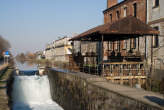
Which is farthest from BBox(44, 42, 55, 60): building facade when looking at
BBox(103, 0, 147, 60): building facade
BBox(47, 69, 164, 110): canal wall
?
BBox(47, 69, 164, 110): canal wall

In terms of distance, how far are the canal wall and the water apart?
173 centimetres

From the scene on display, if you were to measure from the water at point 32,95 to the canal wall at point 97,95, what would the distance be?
173 cm

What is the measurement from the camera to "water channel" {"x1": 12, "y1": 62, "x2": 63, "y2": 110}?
1898cm

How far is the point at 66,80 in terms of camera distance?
605 inches

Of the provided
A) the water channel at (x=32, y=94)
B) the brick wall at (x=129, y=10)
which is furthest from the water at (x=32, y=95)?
the brick wall at (x=129, y=10)

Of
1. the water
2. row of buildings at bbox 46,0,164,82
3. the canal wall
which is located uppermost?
row of buildings at bbox 46,0,164,82

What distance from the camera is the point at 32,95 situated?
21.7 metres

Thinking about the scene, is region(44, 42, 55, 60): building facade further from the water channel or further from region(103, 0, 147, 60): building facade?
the water channel

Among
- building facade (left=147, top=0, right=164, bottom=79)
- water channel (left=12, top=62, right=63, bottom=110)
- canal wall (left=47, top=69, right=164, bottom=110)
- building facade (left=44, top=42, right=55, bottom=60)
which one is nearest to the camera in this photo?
canal wall (left=47, top=69, right=164, bottom=110)

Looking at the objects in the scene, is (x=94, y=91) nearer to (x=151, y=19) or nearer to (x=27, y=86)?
(x=151, y=19)

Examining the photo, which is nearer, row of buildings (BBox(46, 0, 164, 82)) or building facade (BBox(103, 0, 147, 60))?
row of buildings (BBox(46, 0, 164, 82))

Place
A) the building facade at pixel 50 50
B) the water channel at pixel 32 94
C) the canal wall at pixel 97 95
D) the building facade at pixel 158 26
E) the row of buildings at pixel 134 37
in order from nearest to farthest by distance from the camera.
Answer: the canal wall at pixel 97 95 < the row of buildings at pixel 134 37 < the building facade at pixel 158 26 < the water channel at pixel 32 94 < the building facade at pixel 50 50

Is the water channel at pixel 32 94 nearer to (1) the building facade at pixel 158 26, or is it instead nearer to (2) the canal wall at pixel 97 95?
(2) the canal wall at pixel 97 95

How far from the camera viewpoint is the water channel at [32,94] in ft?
62.3
